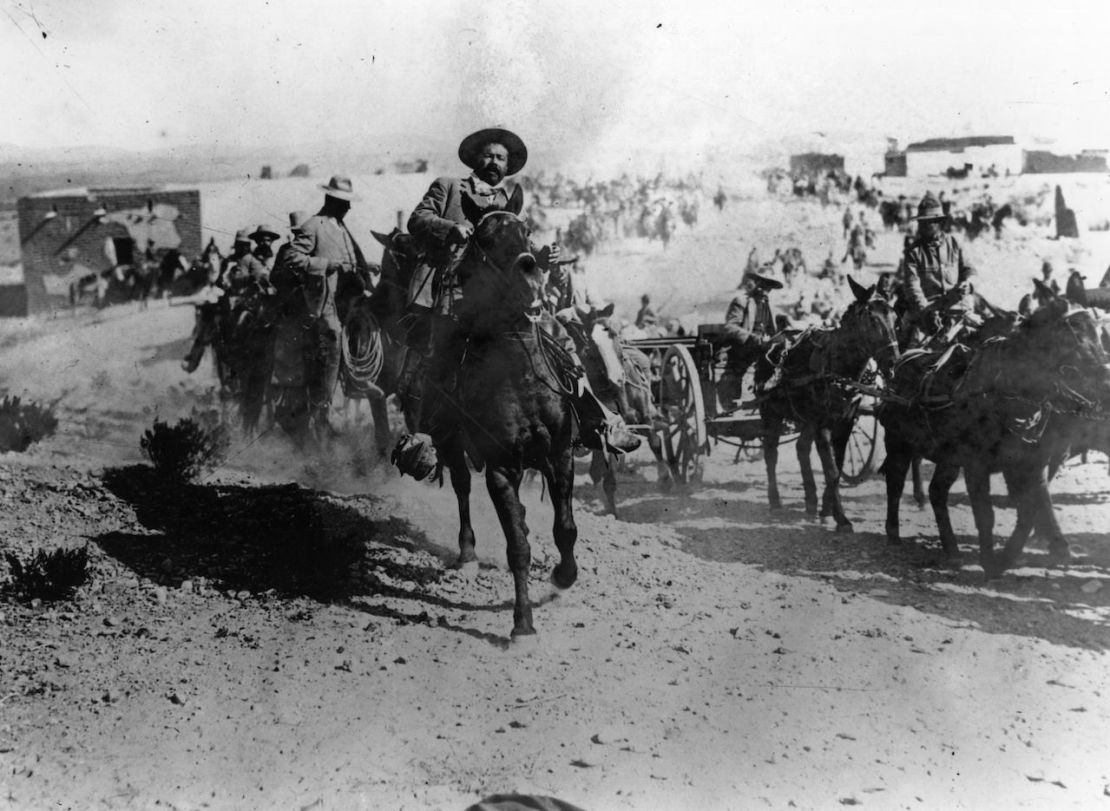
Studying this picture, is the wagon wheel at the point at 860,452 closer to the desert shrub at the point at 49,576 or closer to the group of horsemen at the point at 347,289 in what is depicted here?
the group of horsemen at the point at 347,289

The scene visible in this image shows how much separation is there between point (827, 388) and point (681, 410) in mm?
1164

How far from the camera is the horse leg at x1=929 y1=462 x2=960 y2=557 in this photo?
619 centimetres

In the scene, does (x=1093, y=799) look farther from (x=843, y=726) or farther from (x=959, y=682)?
(x=843, y=726)

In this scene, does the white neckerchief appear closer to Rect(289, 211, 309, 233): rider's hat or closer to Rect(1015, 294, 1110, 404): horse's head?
Rect(289, 211, 309, 233): rider's hat

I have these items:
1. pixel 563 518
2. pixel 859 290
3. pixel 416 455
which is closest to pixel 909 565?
pixel 859 290

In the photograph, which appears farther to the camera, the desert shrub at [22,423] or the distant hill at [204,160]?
the desert shrub at [22,423]

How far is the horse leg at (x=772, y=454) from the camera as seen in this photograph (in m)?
7.21

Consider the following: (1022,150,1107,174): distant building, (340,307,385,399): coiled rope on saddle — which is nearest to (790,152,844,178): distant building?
(1022,150,1107,174): distant building

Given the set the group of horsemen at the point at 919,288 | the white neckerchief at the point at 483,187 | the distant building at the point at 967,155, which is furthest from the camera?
the group of horsemen at the point at 919,288

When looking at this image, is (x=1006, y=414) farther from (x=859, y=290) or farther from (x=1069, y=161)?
(x=1069, y=161)

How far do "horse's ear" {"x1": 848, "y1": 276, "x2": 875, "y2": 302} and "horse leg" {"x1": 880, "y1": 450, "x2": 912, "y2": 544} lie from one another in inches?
43.2

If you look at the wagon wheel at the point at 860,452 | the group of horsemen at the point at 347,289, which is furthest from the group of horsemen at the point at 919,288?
the group of horsemen at the point at 347,289

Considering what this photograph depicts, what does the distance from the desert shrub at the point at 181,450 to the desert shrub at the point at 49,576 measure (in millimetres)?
1261

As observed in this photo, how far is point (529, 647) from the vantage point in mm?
5152
